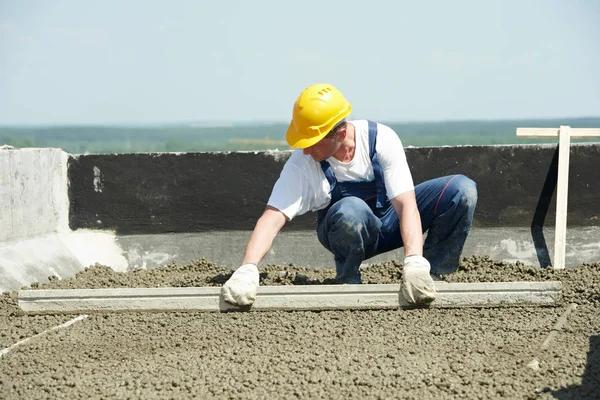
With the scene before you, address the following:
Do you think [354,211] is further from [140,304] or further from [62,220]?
[62,220]

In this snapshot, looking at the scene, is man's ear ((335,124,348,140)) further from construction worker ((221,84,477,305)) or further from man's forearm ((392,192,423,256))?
man's forearm ((392,192,423,256))

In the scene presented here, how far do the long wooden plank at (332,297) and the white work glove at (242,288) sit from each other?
78 mm

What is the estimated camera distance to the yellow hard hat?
15.4 ft

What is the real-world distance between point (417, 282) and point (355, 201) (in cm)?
75

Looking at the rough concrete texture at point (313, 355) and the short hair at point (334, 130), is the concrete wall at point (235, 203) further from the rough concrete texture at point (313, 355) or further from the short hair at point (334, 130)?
the short hair at point (334, 130)

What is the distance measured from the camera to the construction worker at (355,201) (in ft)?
14.8

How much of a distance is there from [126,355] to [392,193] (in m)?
1.52

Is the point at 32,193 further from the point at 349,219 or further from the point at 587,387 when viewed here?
the point at 587,387

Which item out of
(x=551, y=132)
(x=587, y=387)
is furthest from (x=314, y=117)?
(x=551, y=132)

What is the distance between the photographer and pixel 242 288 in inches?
172

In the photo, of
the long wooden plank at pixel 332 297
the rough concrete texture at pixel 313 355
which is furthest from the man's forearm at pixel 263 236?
the rough concrete texture at pixel 313 355

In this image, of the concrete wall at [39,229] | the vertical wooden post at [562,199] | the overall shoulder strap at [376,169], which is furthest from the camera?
the vertical wooden post at [562,199]

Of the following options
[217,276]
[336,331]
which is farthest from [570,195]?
[336,331]

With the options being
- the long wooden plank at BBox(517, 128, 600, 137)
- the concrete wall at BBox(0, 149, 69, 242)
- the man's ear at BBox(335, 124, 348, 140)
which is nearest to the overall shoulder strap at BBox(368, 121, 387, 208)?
the man's ear at BBox(335, 124, 348, 140)
